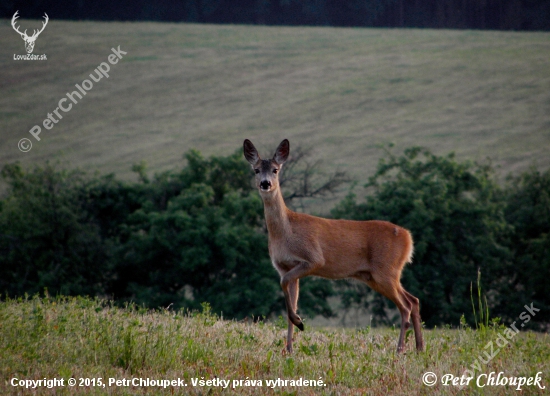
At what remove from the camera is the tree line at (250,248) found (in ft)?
104

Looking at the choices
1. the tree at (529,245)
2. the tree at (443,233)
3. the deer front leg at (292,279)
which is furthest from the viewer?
the tree at (529,245)

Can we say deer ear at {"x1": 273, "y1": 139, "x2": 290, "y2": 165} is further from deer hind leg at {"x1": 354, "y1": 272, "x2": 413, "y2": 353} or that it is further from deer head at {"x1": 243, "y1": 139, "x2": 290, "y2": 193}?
deer hind leg at {"x1": 354, "y1": 272, "x2": 413, "y2": 353}

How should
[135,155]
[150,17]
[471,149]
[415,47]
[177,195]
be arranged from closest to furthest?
[177,195], [471,149], [135,155], [415,47], [150,17]

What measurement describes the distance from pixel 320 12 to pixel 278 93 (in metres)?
13.4

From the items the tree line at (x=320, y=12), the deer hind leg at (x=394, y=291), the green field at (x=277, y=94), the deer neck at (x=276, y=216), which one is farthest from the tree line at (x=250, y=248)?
the tree line at (x=320, y=12)

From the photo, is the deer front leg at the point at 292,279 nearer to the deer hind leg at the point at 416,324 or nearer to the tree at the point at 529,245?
the deer hind leg at the point at 416,324

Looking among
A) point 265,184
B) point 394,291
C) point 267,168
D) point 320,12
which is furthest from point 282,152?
point 320,12

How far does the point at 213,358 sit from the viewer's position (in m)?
7.44

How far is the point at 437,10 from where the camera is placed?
275 ft

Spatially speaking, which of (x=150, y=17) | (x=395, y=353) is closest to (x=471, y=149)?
(x=150, y=17)

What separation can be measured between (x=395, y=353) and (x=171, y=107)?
3012 inches

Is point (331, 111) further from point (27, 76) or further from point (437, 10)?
point (27, 76)

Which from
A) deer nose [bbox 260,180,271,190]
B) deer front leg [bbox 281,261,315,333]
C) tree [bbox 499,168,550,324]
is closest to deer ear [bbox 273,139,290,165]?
deer nose [bbox 260,180,271,190]

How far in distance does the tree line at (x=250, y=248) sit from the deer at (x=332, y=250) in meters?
21.7
